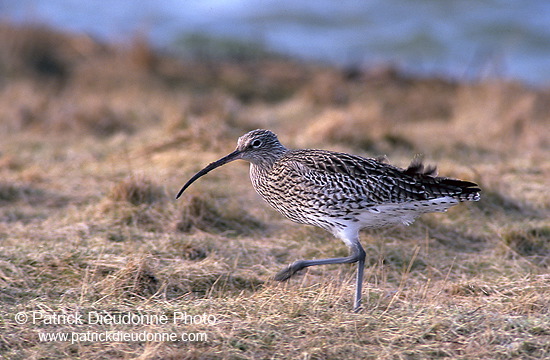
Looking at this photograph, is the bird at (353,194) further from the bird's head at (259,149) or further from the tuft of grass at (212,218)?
the tuft of grass at (212,218)

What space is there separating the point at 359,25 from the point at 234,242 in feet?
63.5

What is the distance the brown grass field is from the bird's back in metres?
0.52

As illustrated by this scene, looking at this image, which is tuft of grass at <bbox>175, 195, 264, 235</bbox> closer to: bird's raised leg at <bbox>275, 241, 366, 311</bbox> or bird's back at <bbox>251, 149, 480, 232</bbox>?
bird's back at <bbox>251, 149, 480, 232</bbox>

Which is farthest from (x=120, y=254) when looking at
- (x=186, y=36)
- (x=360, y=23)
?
(x=360, y=23)

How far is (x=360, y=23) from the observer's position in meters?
24.6

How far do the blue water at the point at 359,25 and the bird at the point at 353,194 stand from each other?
14.4 metres

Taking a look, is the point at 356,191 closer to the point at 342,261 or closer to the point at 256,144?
the point at 342,261

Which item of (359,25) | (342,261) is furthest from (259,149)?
(359,25)

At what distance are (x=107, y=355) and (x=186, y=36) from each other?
18283 millimetres

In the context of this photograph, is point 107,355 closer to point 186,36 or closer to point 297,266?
point 297,266
